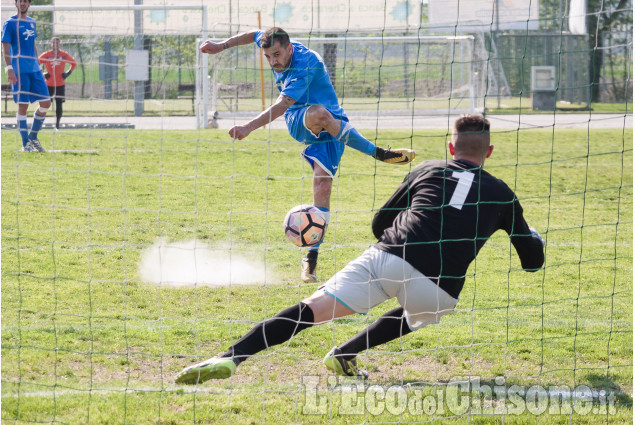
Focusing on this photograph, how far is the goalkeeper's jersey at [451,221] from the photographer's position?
3762mm

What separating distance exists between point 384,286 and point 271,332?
0.61 m

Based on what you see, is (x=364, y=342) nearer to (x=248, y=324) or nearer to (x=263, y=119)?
(x=248, y=324)

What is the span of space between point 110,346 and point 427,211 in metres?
2.12

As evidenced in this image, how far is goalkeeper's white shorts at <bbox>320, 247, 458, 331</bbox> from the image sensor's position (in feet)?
12.3

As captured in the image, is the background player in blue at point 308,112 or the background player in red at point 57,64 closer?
the background player in blue at point 308,112

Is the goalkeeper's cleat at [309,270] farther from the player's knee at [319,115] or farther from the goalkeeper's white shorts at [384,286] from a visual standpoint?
the goalkeeper's white shorts at [384,286]

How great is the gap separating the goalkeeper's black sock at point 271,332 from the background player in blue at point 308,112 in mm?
1510

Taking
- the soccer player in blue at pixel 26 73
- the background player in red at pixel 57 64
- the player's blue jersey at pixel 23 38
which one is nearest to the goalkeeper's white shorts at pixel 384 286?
the soccer player in blue at pixel 26 73

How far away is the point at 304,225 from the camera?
5371 millimetres

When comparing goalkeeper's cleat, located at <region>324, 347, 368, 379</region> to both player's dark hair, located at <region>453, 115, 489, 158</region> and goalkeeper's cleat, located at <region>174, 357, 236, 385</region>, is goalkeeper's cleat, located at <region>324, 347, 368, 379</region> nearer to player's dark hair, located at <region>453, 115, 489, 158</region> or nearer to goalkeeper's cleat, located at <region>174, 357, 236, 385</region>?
goalkeeper's cleat, located at <region>174, 357, 236, 385</region>

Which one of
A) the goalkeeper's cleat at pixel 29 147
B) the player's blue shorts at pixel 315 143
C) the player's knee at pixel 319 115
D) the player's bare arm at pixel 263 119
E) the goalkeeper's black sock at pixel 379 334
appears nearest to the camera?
the goalkeeper's black sock at pixel 379 334

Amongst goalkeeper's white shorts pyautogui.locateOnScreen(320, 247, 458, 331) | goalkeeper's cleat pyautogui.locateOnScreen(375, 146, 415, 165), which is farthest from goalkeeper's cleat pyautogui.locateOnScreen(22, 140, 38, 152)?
goalkeeper's white shorts pyautogui.locateOnScreen(320, 247, 458, 331)

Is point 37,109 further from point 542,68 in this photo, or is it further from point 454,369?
point 542,68

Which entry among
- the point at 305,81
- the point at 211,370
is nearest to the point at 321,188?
the point at 305,81
